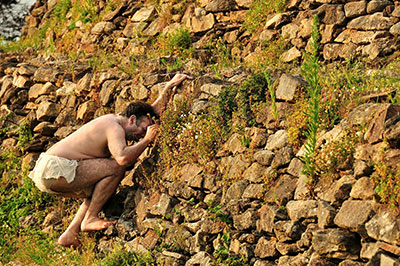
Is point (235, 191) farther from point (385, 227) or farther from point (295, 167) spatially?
point (385, 227)

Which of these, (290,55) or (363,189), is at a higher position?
(363,189)

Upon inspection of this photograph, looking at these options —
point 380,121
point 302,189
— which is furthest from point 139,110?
point 380,121

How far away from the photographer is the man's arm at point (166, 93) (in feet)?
25.7

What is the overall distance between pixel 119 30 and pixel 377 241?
28.6 feet

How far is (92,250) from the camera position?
7266 millimetres

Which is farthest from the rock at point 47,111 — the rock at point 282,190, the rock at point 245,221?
the rock at point 282,190

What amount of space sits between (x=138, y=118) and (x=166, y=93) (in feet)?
2.06

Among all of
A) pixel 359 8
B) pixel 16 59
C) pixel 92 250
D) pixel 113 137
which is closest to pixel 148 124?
pixel 113 137

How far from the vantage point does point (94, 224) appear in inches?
287

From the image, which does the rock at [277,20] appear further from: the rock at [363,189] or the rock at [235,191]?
the rock at [363,189]

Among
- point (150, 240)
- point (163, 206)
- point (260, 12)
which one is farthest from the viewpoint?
point (260, 12)

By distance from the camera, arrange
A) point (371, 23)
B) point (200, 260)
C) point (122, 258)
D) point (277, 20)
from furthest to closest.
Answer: point (277, 20) → point (371, 23) → point (122, 258) → point (200, 260)

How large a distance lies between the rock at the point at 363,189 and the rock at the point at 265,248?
3.04 feet

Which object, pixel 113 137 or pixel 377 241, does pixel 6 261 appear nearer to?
pixel 113 137
